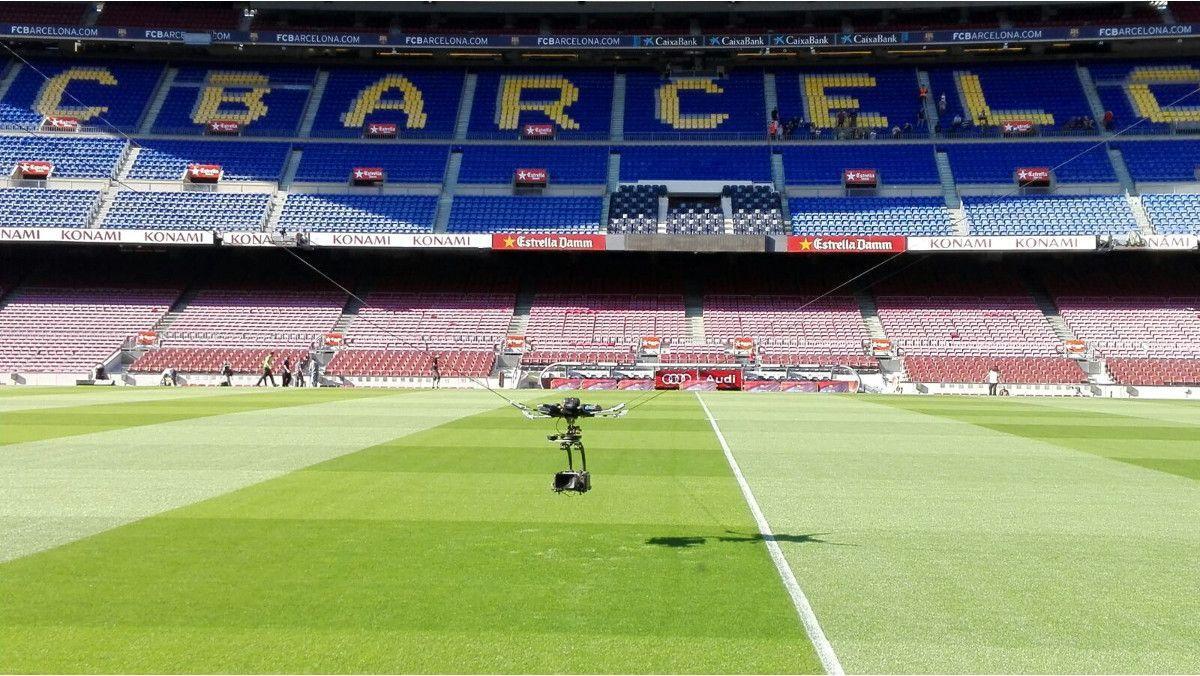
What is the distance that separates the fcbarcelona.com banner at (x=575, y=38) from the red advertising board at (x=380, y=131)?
5693 mm

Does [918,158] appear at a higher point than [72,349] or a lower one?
higher

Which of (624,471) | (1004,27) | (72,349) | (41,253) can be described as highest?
(1004,27)

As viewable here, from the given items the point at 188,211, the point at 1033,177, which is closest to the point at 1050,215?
the point at 1033,177

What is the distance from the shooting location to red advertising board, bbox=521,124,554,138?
189ft

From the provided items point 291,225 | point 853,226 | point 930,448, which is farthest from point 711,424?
point 291,225

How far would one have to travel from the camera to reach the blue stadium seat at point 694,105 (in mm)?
57719

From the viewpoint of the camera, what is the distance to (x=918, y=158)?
54.5 meters

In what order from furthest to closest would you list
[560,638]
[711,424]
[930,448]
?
[711,424]
[930,448]
[560,638]

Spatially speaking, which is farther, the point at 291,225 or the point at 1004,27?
the point at 1004,27

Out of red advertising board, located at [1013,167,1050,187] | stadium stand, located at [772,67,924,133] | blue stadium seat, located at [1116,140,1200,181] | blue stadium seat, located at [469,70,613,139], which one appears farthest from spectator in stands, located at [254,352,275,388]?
blue stadium seat, located at [1116,140,1200,181]

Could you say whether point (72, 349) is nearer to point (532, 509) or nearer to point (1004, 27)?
point (532, 509)

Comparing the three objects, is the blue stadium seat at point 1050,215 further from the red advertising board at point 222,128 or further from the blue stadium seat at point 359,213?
the red advertising board at point 222,128

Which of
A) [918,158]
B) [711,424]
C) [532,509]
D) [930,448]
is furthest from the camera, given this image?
[918,158]

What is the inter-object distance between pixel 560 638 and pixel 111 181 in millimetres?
56832
